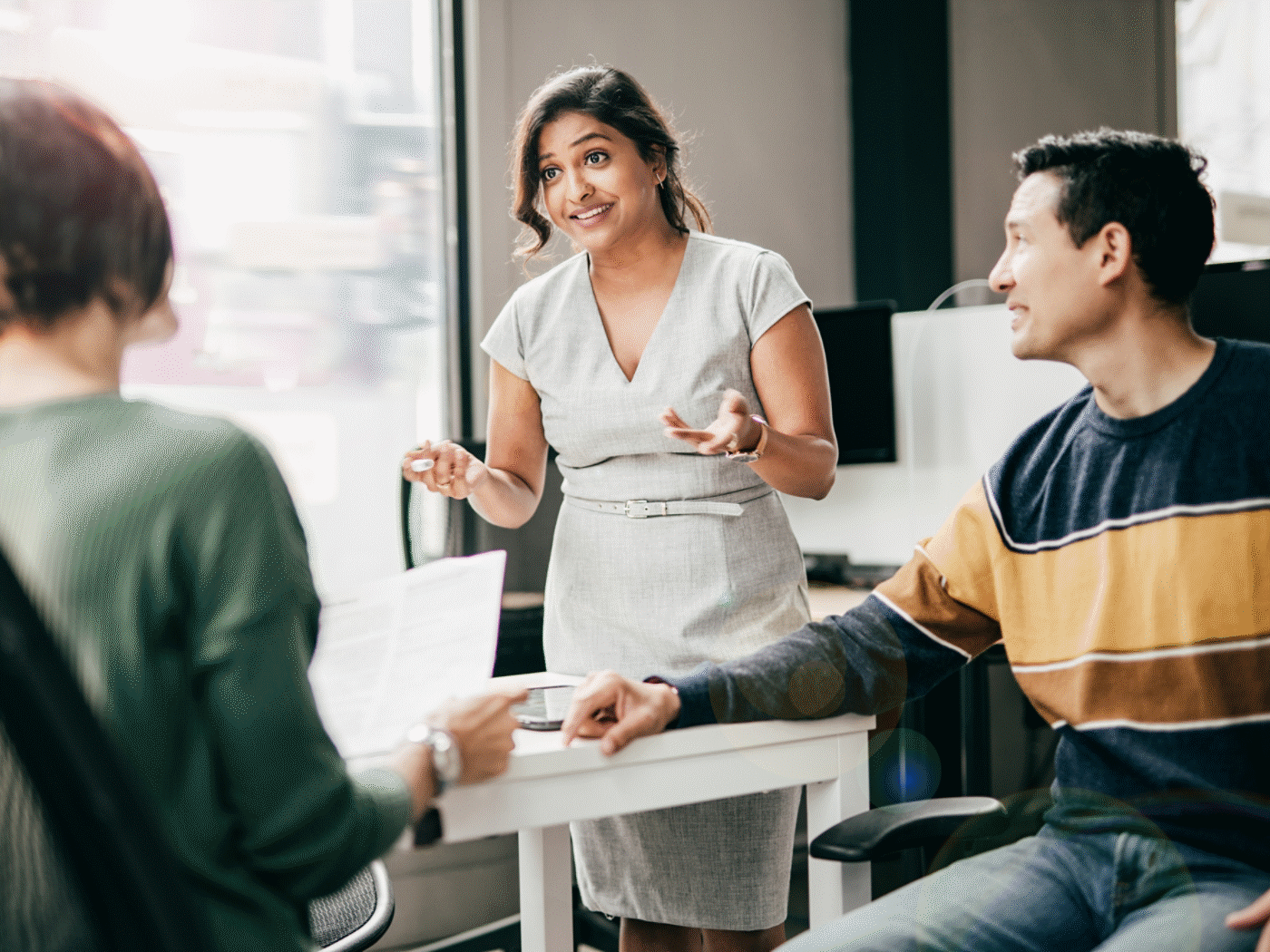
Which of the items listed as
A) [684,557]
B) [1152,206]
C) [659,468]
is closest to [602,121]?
[659,468]

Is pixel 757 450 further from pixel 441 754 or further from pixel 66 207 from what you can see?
pixel 66 207

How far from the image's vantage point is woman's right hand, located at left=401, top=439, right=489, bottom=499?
1495 millimetres

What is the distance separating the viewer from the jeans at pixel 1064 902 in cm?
102

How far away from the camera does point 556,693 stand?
4.27 ft

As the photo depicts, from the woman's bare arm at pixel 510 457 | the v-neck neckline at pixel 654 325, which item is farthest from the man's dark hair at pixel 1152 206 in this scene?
the woman's bare arm at pixel 510 457

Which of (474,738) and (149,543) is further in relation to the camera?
(474,738)

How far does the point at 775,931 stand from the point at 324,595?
2.71 feet

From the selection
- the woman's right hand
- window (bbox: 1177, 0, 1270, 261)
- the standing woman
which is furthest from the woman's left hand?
window (bbox: 1177, 0, 1270, 261)

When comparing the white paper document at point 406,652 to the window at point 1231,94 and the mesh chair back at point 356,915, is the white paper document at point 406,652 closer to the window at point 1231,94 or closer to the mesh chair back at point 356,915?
the mesh chair back at point 356,915

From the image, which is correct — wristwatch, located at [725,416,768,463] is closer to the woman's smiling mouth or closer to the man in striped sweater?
the man in striped sweater

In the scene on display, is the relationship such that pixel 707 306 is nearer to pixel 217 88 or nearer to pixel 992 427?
pixel 992 427

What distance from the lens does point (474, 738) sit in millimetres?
947

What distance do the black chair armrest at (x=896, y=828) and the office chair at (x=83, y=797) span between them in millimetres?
675

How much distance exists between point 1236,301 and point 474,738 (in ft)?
6.35
